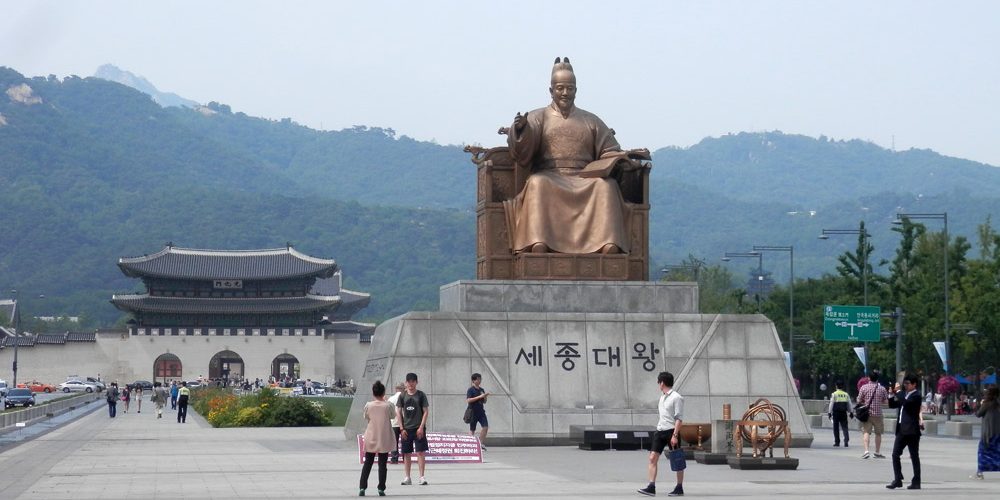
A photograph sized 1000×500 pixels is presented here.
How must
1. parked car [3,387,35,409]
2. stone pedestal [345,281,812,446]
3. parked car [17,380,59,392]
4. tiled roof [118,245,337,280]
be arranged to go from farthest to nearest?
tiled roof [118,245,337,280], parked car [17,380,59,392], parked car [3,387,35,409], stone pedestal [345,281,812,446]

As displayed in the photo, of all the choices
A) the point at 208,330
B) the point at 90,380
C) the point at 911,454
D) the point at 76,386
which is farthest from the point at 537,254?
the point at 90,380

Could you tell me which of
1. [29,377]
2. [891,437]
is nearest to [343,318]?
[29,377]

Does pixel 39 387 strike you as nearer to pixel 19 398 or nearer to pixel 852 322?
pixel 19 398

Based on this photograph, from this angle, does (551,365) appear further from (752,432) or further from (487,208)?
(752,432)

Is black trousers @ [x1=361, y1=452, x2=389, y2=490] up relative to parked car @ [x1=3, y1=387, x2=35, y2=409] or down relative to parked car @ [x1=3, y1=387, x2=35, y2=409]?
down

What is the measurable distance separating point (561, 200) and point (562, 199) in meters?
0.02

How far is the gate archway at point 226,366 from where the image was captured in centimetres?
8200

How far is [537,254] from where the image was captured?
21.2 m

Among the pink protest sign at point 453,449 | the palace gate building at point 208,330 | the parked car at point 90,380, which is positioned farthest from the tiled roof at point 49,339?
the pink protest sign at point 453,449

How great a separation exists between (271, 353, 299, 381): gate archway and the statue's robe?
6259cm

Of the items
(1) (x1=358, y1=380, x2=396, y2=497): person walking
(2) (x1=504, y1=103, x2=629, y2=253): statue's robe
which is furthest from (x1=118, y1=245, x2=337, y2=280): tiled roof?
(1) (x1=358, y1=380, x2=396, y2=497): person walking

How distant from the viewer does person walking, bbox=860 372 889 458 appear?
19.4 meters

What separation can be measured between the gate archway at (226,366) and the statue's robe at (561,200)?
2414 inches

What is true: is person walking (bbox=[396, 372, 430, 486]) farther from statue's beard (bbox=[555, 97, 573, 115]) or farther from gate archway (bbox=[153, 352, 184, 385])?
gate archway (bbox=[153, 352, 184, 385])
